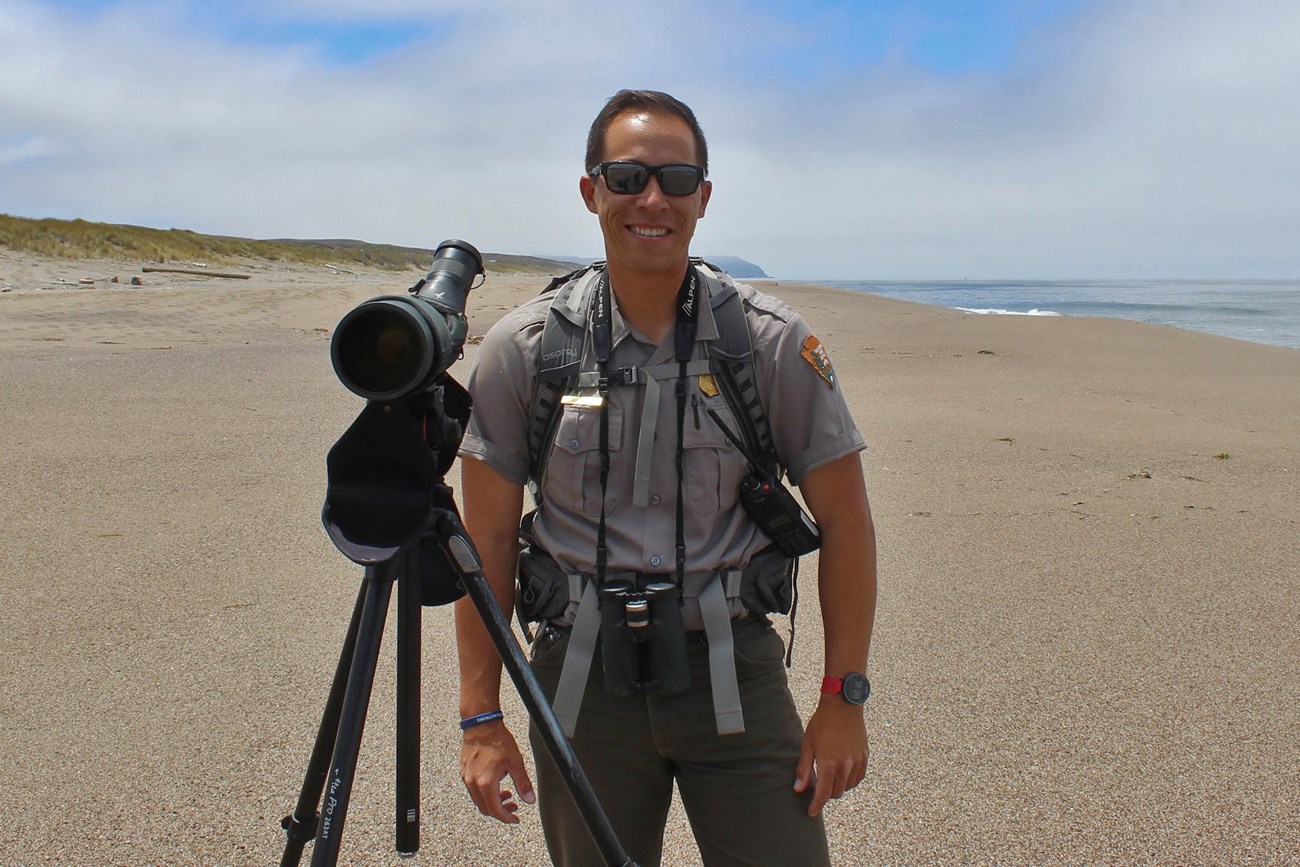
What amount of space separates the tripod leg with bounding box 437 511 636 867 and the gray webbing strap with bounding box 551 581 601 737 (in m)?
0.22

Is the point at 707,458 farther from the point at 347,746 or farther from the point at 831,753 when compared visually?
the point at 347,746

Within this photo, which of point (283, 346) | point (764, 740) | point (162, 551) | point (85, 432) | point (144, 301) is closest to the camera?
point (764, 740)

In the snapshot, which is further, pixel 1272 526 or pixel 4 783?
pixel 1272 526

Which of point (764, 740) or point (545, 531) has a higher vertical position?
point (545, 531)

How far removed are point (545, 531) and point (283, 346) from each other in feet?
36.7

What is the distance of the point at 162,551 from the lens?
15.1 feet

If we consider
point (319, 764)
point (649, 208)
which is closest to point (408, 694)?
point (319, 764)

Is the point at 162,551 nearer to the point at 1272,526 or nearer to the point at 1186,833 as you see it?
the point at 1186,833

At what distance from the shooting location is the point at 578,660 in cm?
185

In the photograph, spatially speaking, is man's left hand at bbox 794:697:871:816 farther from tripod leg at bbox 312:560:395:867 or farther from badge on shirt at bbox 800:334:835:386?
tripod leg at bbox 312:560:395:867

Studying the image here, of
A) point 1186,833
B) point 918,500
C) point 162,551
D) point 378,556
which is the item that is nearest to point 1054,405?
point 918,500

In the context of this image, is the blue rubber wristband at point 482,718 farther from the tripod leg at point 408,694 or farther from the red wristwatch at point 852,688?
the red wristwatch at point 852,688

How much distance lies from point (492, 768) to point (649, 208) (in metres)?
1.07

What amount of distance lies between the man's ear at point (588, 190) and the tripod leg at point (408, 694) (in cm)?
77
